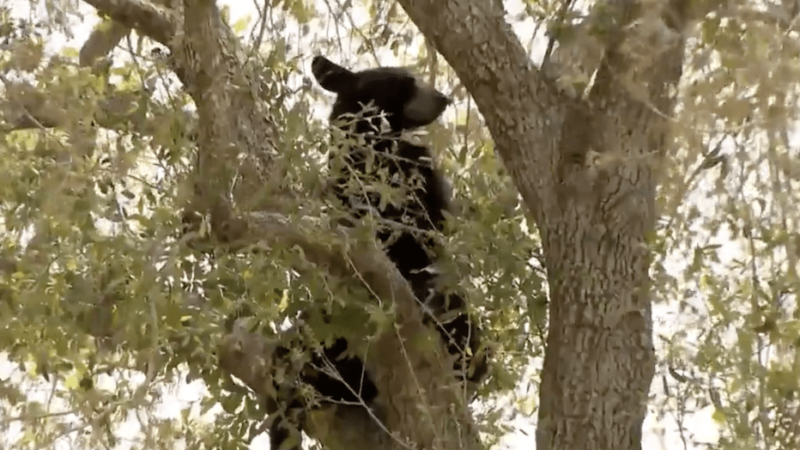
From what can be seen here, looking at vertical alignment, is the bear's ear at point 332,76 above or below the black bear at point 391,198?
above

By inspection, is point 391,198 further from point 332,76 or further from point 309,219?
point 332,76

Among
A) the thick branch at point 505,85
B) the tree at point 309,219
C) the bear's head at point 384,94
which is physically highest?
the bear's head at point 384,94

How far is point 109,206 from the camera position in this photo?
1.59 meters

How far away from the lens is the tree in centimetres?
156

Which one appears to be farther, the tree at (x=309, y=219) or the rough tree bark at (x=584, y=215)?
the rough tree bark at (x=584, y=215)

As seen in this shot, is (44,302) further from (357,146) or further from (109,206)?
(357,146)

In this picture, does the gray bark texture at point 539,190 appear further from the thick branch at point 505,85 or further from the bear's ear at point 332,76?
the bear's ear at point 332,76

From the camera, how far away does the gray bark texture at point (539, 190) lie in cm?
166

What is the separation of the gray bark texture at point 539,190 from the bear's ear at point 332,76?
54 cm

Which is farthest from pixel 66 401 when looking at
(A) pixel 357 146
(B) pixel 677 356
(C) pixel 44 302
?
(B) pixel 677 356

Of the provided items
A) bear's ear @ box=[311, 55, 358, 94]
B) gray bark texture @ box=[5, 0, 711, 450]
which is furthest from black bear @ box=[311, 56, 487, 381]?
gray bark texture @ box=[5, 0, 711, 450]

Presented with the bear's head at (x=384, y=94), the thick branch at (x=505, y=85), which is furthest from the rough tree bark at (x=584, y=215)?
the bear's head at (x=384, y=94)

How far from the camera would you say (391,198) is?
177cm

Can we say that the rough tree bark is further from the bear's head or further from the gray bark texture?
the bear's head
